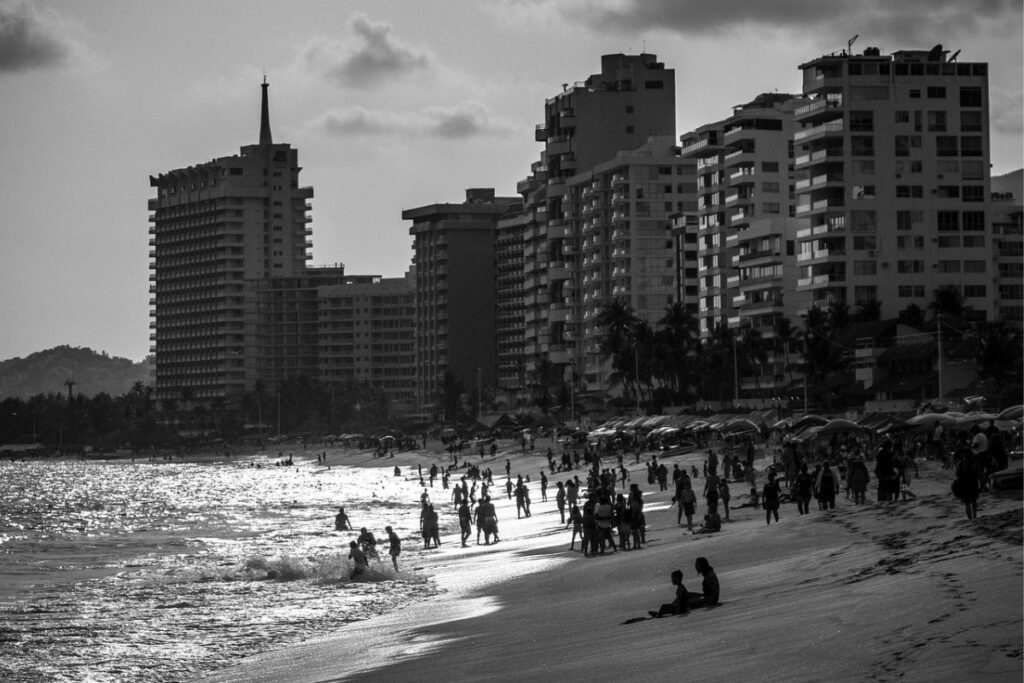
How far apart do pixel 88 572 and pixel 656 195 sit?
12140 cm

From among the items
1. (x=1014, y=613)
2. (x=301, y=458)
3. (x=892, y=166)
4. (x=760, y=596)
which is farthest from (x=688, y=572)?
(x=301, y=458)

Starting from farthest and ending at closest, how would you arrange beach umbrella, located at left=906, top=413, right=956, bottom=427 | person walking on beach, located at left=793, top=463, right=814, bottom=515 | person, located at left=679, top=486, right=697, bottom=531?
beach umbrella, located at left=906, top=413, right=956, bottom=427
person, located at left=679, top=486, right=697, bottom=531
person walking on beach, located at left=793, top=463, right=814, bottom=515

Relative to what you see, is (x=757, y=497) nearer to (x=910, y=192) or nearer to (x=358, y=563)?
(x=358, y=563)

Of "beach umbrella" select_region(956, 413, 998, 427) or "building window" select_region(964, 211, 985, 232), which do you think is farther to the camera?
"building window" select_region(964, 211, 985, 232)

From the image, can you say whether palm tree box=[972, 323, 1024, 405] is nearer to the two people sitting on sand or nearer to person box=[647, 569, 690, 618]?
the two people sitting on sand

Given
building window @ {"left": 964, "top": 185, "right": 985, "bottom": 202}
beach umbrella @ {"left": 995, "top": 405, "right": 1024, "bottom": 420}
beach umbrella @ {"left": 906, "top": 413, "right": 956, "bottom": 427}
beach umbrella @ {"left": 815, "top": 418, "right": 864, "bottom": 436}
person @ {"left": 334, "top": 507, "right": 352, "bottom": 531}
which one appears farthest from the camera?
building window @ {"left": 964, "top": 185, "right": 985, "bottom": 202}

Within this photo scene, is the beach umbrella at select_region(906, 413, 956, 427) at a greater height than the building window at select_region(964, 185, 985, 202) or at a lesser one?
lesser

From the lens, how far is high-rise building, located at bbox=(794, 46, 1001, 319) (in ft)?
371

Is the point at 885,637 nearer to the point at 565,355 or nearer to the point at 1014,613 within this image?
the point at 1014,613

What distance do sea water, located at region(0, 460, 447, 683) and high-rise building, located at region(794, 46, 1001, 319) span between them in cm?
4231

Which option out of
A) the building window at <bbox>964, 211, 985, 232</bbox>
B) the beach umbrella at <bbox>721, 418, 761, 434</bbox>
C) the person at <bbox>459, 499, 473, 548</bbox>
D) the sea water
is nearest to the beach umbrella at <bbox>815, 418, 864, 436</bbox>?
the sea water

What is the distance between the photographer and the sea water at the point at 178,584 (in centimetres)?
2625

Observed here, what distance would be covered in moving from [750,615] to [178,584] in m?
20.1

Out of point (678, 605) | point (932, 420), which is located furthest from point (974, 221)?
point (678, 605)
